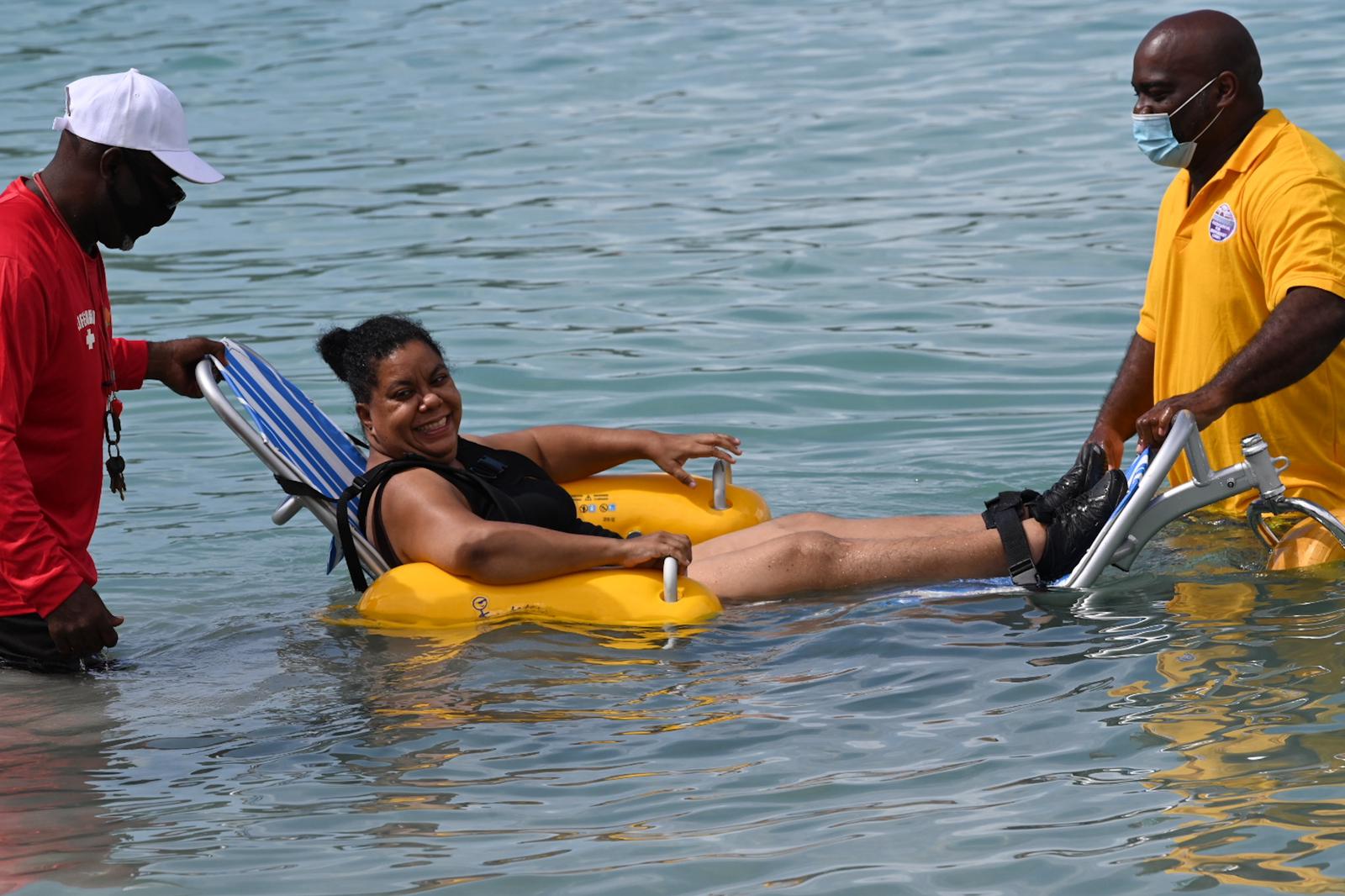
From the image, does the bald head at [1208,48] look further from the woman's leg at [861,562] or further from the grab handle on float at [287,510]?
the grab handle on float at [287,510]

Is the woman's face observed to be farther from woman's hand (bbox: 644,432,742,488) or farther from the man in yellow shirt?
the man in yellow shirt

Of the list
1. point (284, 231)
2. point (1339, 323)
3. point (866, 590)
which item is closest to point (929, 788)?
point (866, 590)

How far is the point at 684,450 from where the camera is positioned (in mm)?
6438

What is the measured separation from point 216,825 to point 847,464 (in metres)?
4.35

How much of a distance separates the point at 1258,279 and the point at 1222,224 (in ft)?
0.70

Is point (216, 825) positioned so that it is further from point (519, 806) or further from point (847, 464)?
point (847, 464)

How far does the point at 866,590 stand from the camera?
5887 millimetres

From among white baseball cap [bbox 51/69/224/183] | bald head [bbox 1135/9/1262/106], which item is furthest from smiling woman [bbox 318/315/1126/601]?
bald head [bbox 1135/9/1262/106]

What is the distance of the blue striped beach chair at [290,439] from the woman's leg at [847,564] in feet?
4.00

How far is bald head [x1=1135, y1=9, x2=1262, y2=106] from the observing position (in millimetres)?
5648

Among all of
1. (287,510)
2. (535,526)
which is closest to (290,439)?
(287,510)

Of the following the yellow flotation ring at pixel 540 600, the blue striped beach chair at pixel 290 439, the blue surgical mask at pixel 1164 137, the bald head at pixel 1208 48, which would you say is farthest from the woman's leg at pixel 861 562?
the bald head at pixel 1208 48

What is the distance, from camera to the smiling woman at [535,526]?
18.3 feet

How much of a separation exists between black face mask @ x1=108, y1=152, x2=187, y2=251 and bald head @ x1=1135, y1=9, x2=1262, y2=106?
3063 millimetres
